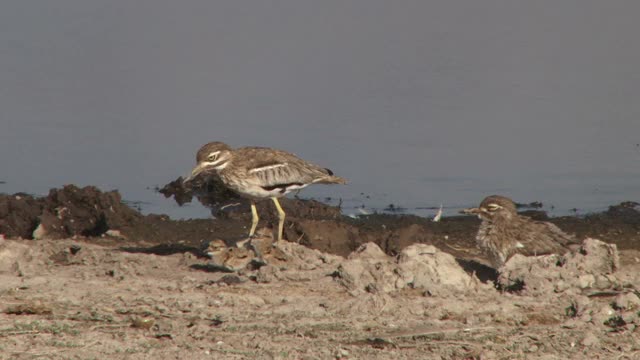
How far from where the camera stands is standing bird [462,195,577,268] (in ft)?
36.7

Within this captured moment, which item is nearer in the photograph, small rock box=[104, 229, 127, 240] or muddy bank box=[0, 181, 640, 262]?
muddy bank box=[0, 181, 640, 262]

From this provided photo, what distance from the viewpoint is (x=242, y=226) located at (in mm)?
13758

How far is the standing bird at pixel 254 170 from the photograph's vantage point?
12930mm

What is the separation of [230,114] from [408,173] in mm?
3072

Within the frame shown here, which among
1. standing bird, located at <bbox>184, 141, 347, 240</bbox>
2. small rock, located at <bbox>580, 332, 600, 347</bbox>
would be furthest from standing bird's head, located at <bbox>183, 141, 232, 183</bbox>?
small rock, located at <bbox>580, 332, 600, 347</bbox>

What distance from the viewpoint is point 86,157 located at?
56.1 feet

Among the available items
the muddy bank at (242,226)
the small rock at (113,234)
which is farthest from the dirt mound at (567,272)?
the small rock at (113,234)

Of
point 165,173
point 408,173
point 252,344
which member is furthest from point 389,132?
point 252,344

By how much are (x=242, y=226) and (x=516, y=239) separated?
3551 millimetres

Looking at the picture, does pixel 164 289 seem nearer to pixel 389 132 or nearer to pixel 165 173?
pixel 165 173

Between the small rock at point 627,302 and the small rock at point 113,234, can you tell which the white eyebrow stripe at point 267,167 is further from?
the small rock at point 627,302

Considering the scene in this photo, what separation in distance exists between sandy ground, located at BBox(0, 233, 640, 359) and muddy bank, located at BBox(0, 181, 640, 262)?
3.41 feet

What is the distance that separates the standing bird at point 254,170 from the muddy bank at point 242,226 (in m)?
0.33

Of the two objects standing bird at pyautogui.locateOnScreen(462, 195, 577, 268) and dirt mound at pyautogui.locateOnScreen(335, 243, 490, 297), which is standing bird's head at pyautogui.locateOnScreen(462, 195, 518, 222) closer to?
standing bird at pyautogui.locateOnScreen(462, 195, 577, 268)
